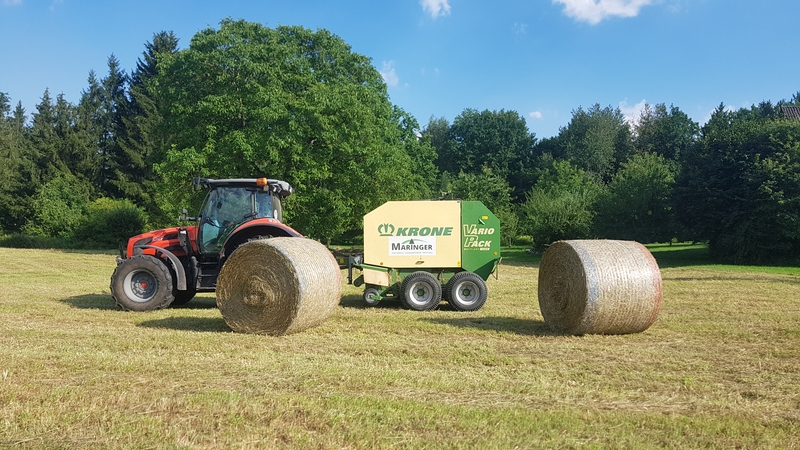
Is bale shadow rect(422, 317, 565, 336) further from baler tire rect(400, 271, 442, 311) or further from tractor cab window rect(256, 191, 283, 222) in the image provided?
tractor cab window rect(256, 191, 283, 222)

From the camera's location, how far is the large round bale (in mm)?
8305

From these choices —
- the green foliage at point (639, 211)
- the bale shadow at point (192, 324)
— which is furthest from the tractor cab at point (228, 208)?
the green foliage at point (639, 211)

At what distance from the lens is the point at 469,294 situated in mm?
11930

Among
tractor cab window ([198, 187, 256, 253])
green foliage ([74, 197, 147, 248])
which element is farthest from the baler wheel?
green foliage ([74, 197, 147, 248])

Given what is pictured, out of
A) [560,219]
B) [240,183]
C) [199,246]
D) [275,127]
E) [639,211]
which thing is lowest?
[199,246]

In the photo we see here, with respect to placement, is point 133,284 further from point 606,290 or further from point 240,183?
point 606,290

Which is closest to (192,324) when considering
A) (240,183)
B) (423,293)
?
(240,183)

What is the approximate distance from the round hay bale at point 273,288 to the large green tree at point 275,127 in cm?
1495

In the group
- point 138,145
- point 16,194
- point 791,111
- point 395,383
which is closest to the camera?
point 395,383

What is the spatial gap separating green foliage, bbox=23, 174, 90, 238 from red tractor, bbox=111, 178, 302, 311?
A: 29.9 metres

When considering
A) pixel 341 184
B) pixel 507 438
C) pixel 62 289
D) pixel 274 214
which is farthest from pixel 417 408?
pixel 341 184

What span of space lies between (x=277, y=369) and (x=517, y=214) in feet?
126

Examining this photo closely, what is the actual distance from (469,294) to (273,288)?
4.63 metres

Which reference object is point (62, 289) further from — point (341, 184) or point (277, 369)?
point (341, 184)
